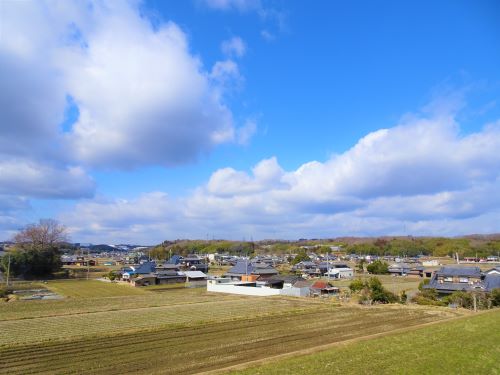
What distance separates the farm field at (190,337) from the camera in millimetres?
15422

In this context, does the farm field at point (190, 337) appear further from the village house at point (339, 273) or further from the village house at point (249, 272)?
the village house at point (339, 273)

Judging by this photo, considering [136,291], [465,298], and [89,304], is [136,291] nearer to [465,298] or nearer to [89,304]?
[89,304]

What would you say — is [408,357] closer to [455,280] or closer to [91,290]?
[455,280]

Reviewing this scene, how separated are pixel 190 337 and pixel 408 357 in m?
11.8

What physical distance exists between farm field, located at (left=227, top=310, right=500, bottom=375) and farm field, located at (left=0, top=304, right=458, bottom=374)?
11.1 ft

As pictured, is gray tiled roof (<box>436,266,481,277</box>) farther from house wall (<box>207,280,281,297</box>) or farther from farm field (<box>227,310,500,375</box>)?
farm field (<box>227,310,500,375</box>)

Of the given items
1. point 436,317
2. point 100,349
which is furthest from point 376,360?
point 436,317

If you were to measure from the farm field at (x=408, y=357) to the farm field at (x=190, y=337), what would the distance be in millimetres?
3377

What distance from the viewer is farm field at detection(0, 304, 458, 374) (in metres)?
15.4

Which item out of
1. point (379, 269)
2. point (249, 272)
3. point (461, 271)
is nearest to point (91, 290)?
point (249, 272)

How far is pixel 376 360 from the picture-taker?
12.7 m

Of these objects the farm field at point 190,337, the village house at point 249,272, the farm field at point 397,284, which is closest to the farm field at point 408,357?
the farm field at point 190,337

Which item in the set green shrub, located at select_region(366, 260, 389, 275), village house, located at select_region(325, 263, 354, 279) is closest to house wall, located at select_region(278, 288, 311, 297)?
village house, located at select_region(325, 263, 354, 279)

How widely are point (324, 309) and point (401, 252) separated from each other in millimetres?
94734
